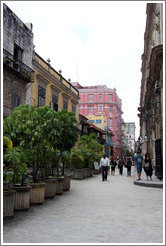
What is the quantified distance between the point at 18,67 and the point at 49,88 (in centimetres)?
606

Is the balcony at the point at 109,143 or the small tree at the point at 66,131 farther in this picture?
the balcony at the point at 109,143

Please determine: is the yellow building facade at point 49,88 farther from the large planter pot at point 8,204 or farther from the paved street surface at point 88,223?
the large planter pot at point 8,204

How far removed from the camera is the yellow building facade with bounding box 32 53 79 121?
21125 millimetres

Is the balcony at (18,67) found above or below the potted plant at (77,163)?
above

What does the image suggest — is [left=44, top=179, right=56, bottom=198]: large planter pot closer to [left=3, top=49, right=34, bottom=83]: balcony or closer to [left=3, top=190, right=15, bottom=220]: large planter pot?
[left=3, top=190, right=15, bottom=220]: large planter pot

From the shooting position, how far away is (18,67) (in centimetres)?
1781

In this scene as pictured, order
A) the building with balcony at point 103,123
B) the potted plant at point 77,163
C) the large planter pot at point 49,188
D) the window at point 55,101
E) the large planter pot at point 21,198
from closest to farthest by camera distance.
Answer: the large planter pot at point 21,198 → the large planter pot at point 49,188 → the potted plant at point 77,163 → the window at point 55,101 → the building with balcony at point 103,123

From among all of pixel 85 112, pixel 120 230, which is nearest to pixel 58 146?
pixel 120 230

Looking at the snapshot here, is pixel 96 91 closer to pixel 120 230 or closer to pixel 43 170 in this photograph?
pixel 43 170

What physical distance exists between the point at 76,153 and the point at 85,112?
48.4 m

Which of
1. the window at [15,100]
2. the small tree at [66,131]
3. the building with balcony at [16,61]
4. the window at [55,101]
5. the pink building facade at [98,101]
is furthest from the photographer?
the pink building facade at [98,101]

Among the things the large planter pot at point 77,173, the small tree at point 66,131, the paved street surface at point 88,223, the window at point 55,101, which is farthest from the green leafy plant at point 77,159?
the paved street surface at point 88,223

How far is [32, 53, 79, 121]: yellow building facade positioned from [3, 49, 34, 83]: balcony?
4.88 ft

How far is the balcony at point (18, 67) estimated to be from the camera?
636 inches
